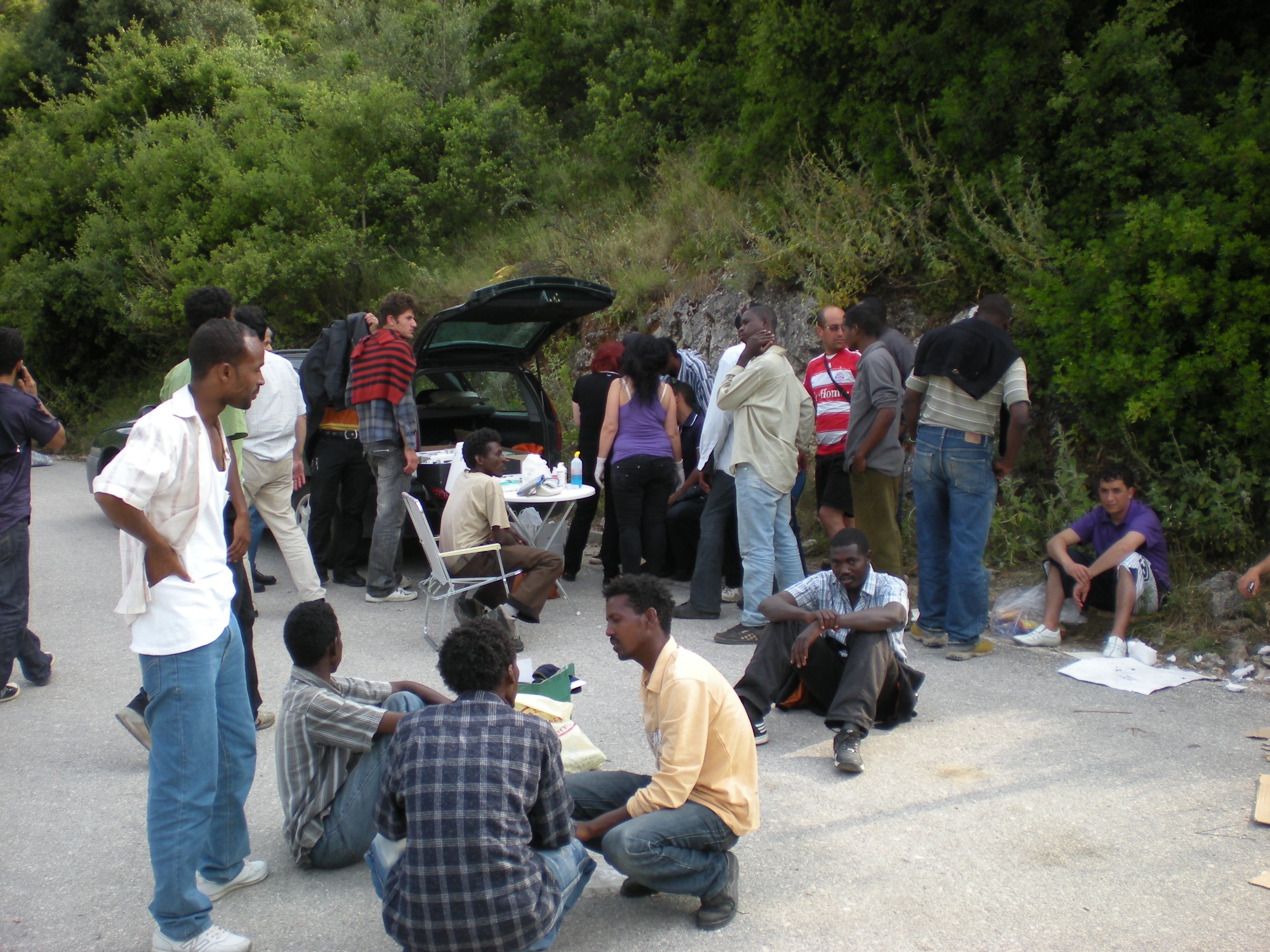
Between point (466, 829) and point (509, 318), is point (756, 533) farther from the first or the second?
point (466, 829)

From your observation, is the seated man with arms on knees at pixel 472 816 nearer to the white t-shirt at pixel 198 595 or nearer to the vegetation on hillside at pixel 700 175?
the white t-shirt at pixel 198 595

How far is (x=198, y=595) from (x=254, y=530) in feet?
15.3

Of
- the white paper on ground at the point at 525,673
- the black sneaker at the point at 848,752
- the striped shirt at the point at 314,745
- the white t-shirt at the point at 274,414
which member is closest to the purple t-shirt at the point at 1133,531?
the black sneaker at the point at 848,752

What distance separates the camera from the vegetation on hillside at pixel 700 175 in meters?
7.09

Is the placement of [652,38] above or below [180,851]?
above

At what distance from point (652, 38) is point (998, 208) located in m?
10.1

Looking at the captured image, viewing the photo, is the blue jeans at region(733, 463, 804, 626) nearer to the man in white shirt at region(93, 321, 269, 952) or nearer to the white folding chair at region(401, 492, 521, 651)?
the white folding chair at region(401, 492, 521, 651)

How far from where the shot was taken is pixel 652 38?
17.4m

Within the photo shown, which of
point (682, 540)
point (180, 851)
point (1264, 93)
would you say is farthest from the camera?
point (682, 540)

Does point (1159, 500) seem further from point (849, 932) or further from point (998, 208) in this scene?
point (849, 932)

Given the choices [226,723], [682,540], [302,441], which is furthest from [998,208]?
[226,723]

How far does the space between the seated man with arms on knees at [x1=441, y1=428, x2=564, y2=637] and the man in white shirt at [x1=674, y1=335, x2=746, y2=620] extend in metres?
0.98

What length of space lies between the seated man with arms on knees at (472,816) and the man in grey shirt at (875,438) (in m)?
3.86

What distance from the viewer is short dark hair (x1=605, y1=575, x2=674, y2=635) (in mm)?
3391
